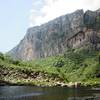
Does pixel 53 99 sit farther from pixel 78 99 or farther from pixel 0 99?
pixel 0 99

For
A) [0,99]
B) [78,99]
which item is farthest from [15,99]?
[78,99]

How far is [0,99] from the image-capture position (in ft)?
415

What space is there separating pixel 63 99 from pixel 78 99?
6.40 m

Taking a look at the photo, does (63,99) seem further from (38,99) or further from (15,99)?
(15,99)

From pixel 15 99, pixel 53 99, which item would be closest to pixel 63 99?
pixel 53 99

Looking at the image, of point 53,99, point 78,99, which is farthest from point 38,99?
point 78,99

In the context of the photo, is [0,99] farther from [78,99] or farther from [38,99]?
[78,99]

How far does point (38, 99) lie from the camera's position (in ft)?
440

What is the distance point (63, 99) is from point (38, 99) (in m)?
10.1

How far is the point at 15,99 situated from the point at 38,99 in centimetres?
956

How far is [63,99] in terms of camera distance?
131375 mm

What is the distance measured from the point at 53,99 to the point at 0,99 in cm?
2039

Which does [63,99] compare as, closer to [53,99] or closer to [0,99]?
[53,99]

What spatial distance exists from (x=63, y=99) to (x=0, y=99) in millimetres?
24150
